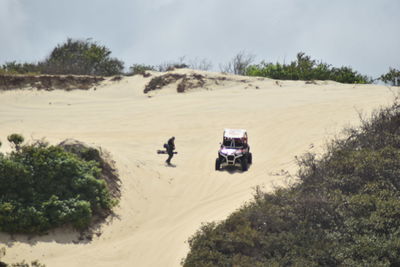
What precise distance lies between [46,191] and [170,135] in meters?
10.8

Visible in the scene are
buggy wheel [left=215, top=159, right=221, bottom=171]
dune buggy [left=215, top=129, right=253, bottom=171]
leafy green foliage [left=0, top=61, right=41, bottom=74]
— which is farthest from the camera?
leafy green foliage [left=0, top=61, right=41, bottom=74]

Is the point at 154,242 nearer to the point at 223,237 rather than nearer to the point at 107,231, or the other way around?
the point at 107,231

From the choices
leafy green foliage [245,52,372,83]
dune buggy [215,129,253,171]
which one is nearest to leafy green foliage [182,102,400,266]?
dune buggy [215,129,253,171]

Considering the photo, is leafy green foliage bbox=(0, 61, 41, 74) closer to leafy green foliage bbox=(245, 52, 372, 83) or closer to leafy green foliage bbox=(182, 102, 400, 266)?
leafy green foliage bbox=(245, 52, 372, 83)

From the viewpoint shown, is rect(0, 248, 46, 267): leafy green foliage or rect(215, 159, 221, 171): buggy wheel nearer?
rect(0, 248, 46, 267): leafy green foliage

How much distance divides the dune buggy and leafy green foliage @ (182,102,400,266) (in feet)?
14.3

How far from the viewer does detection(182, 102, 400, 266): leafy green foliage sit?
10.2 m

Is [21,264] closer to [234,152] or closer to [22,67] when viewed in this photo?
[234,152]

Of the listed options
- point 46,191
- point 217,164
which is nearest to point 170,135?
point 217,164

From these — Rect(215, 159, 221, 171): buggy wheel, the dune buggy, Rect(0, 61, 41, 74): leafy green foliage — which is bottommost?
Rect(215, 159, 221, 171): buggy wheel

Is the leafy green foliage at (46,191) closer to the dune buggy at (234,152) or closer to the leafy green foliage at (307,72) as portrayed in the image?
the dune buggy at (234,152)

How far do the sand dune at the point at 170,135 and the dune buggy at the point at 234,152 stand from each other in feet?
1.25

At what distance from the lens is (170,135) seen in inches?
927

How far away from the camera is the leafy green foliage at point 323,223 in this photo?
1022cm
